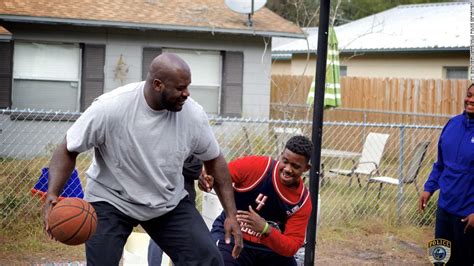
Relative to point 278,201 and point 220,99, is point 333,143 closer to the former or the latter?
point 220,99

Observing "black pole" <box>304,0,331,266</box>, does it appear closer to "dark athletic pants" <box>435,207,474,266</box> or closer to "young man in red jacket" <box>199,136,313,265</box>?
"young man in red jacket" <box>199,136,313,265</box>

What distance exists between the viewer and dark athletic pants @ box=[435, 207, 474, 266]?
601 centimetres

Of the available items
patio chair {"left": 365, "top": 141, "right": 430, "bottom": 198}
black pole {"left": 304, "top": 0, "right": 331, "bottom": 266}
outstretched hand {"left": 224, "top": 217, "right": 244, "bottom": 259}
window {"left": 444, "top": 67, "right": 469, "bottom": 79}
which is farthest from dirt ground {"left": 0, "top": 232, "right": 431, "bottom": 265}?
window {"left": 444, "top": 67, "right": 469, "bottom": 79}

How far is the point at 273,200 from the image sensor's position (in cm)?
522

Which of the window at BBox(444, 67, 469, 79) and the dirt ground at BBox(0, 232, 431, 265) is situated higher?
the window at BBox(444, 67, 469, 79)

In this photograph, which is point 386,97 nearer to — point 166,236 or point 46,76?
point 46,76

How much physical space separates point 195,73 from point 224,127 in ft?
4.48

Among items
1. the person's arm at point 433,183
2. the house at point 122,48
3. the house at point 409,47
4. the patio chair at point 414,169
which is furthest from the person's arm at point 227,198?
the house at point 409,47

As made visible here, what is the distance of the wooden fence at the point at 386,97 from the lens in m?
17.3

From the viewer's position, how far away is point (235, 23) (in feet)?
54.3

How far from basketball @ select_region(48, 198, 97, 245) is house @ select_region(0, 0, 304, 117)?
396 inches

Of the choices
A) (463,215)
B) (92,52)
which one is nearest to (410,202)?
(463,215)

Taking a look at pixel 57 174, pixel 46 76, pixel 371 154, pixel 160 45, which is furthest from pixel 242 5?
pixel 57 174

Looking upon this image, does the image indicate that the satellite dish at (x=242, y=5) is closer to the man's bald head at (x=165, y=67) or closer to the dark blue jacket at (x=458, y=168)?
the dark blue jacket at (x=458, y=168)
